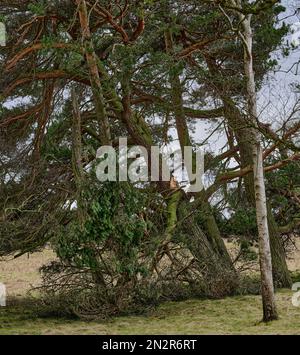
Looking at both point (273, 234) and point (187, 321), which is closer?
point (187, 321)

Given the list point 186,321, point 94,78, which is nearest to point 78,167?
point 94,78

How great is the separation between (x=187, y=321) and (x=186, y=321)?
17 mm

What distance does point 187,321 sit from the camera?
35.6 feet

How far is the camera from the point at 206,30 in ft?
45.4

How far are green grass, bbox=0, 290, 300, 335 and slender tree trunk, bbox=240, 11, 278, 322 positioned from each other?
0.40 m

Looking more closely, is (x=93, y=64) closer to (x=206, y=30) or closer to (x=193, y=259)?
(x=206, y=30)

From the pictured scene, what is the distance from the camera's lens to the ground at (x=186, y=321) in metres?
9.88

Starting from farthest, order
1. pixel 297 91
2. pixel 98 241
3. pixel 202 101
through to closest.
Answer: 1. pixel 202 101
2. pixel 297 91
3. pixel 98 241

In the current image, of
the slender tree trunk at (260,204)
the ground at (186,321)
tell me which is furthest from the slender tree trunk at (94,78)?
the ground at (186,321)

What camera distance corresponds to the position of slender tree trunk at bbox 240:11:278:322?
32.1 feet

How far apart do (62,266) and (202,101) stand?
6.21 meters

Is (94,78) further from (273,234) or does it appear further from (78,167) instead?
(273,234)
